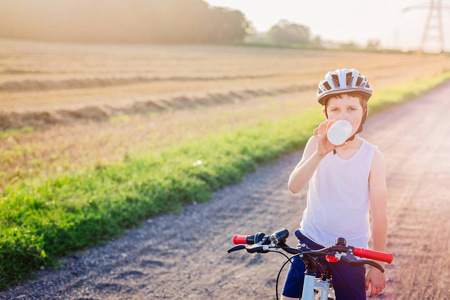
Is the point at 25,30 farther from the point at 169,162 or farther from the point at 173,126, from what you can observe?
the point at 169,162

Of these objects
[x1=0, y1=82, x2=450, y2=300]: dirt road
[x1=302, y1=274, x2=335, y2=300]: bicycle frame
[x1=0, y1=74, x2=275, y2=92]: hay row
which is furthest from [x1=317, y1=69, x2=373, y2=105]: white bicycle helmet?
[x1=0, y1=74, x2=275, y2=92]: hay row

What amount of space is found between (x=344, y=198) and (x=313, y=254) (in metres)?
0.44

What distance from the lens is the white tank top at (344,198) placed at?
2.36 m

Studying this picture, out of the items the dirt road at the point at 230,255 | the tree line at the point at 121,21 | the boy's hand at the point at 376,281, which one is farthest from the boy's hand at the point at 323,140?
the tree line at the point at 121,21

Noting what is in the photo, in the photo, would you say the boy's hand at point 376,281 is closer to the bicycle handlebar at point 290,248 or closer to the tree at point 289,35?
the bicycle handlebar at point 290,248

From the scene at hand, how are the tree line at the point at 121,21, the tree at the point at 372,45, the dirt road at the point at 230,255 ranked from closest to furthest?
the dirt road at the point at 230,255
the tree line at the point at 121,21
the tree at the point at 372,45

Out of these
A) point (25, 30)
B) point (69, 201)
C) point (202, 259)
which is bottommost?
point (202, 259)

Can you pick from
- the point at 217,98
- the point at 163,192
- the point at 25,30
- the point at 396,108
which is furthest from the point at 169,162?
the point at 25,30

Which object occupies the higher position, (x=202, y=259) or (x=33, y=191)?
(x=33, y=191)

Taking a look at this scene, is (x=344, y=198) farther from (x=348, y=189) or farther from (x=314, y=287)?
(x=314, y=287)

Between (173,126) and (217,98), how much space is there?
7.64 m

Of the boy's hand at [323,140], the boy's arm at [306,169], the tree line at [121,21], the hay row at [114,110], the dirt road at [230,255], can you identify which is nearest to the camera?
the boy's hand at [323,140]

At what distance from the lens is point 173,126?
12688 millimetres

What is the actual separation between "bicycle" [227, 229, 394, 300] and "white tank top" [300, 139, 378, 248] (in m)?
0.23
